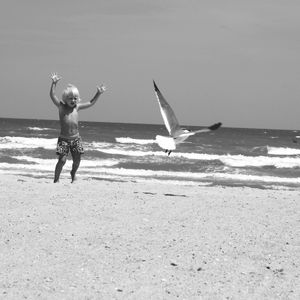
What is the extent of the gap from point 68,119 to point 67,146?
0.41m

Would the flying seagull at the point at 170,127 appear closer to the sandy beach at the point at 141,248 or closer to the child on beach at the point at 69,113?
the sandy beach at the point at 141,248

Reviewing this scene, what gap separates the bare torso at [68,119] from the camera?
7.94 m

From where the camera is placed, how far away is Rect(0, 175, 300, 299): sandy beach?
4.09m

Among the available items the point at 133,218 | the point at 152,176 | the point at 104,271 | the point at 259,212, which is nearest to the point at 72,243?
the point at 104,271

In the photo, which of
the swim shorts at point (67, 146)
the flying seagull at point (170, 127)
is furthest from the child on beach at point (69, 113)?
the flying seagull at point (170, 127)

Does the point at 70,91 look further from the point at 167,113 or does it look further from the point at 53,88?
the point at 167,113

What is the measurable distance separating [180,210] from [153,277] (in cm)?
246

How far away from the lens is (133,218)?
6129mm

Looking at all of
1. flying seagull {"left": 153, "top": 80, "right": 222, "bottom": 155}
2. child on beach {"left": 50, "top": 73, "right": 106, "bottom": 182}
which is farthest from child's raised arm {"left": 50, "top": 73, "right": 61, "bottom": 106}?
flying seagull {"left": 153, "top": 80, "right": 222, "bottom": 155}

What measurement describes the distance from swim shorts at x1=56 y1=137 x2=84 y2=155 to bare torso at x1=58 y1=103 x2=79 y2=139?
8cm

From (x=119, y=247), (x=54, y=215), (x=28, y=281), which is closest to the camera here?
(x=28, y=281)

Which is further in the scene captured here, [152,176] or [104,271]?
[152,176]

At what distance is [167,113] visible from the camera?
499 cm

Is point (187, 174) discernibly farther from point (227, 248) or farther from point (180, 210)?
point (227, 248)
